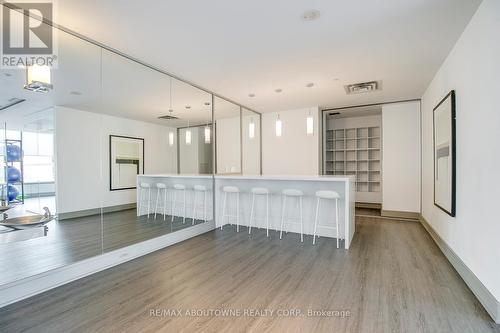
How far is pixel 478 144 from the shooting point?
221 centimetres

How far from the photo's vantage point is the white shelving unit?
6844 millimetres

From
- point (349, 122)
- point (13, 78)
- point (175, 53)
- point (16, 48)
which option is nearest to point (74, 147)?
point (13, 78)

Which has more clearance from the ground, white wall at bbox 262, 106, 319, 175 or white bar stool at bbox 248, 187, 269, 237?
white wall at bbox 262, 106, 319, 175

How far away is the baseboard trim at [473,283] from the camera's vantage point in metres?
1.89

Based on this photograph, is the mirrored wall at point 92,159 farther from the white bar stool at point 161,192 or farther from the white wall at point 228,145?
the white wall at point 228,145

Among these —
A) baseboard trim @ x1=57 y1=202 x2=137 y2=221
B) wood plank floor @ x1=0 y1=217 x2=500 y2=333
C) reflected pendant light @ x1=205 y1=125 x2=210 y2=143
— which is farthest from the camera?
reflected pendant light @ x1=205 y1=125 x2=210 y2=143

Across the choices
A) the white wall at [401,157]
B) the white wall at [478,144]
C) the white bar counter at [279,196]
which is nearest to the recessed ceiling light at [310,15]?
the white wall at [478,144]

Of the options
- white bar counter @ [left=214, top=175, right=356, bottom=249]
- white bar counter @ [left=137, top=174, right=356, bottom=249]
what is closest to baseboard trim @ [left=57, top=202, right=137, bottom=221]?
white bar counter @ [left=137, top=174, right=356, bottom=249]

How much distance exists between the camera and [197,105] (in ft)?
15.0

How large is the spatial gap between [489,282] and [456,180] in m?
1.21

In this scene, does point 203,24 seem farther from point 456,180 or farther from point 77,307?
point 456,180

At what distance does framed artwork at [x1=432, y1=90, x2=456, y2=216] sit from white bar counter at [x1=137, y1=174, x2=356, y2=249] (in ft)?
3.85

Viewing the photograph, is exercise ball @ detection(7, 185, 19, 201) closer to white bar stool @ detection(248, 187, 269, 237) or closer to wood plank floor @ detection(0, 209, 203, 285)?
wood plank floor @ detection(0, 209, 203, 285)

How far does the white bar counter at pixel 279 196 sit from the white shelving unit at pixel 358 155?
2776mm
